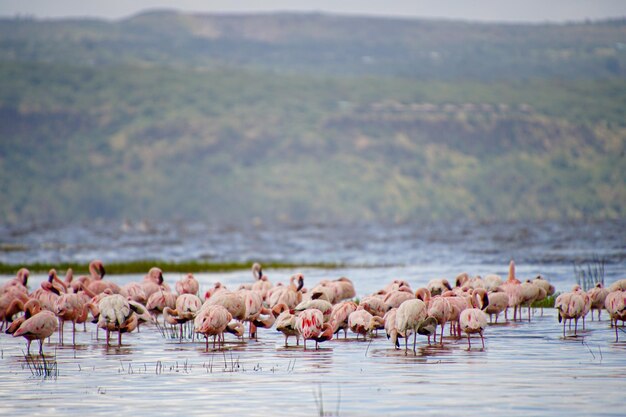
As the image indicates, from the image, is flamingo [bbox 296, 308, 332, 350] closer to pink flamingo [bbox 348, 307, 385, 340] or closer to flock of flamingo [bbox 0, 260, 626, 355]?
flock of flamingo [bbox 0, 260, 626, 355]

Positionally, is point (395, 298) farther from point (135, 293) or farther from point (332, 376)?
point (135, 293)

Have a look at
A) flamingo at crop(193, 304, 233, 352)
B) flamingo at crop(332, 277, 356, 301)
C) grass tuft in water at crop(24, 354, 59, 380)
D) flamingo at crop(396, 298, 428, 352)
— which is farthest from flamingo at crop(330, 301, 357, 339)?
grass tuft in water at crop(24, 354, 59, 380)

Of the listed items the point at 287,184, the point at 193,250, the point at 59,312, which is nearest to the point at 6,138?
the point at 287,184

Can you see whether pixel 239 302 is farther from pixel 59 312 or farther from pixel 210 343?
pixel 59 312

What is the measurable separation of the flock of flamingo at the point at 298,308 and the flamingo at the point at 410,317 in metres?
0.02

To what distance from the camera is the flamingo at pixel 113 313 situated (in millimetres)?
19922

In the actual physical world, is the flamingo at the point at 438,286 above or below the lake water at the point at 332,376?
above

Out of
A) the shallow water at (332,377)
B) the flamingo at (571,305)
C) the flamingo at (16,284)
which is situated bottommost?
the shallow water at (332,377)

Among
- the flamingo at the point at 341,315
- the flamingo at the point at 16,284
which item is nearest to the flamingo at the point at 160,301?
the flamingo at the point at 16,284

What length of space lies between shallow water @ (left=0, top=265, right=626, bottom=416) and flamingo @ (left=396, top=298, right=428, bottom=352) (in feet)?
1.24

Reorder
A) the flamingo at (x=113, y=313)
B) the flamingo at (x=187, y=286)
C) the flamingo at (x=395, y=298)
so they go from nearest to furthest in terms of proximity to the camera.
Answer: the flamingo at (x=113, y=313)
the flamingo at (x=395, y=298)
the flamingo at (x=187, y=286)

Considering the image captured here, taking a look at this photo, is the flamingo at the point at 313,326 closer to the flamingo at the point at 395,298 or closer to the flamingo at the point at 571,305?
the flamingo at the point at 395,298

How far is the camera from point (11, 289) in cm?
2270

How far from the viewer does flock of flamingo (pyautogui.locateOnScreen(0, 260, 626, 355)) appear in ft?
62.2
